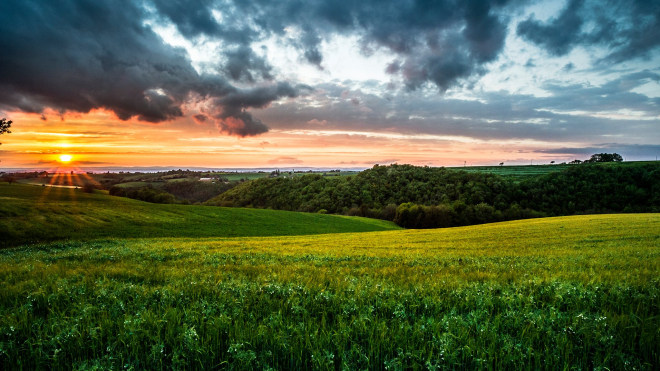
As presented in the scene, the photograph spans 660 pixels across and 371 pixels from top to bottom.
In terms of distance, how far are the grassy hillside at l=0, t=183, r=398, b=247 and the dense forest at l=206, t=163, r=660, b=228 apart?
50.9m

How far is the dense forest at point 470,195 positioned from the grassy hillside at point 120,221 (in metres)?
50.9

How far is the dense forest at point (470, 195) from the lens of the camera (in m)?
114

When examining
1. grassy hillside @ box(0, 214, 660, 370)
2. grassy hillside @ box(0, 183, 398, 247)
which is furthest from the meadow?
grassy hillside @ box(0, 183, 398, 247)

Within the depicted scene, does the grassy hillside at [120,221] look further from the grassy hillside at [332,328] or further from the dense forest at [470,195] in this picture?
the dense forest at [470,195]

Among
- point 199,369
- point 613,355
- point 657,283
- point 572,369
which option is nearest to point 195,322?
point 199,369

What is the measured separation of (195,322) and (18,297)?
14.2ft

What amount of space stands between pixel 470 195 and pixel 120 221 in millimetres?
138961

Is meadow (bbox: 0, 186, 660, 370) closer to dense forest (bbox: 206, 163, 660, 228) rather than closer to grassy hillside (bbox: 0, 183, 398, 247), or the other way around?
grassy hillside (bbox: 0, 183, 398, 247)

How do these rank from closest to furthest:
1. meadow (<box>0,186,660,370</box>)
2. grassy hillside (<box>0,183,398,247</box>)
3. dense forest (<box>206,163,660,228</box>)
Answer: meadow (<box>0,186,660,370</box>), grassy hillside (<box>0,183,398,247</box>), dense forest (<box>206,163,660,228</box>)

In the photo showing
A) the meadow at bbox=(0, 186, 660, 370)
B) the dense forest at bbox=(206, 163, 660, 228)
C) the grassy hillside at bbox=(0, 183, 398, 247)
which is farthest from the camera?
the dense forest at bbox=(206, 163, 660, 228)

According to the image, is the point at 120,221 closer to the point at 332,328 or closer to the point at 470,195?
the point at 332,328

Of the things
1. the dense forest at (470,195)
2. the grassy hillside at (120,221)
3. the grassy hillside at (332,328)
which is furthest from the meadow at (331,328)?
the dense forest at (470,195)

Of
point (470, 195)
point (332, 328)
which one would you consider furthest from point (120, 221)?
point (470, 195)

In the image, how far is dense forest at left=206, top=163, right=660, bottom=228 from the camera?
4483 inches
